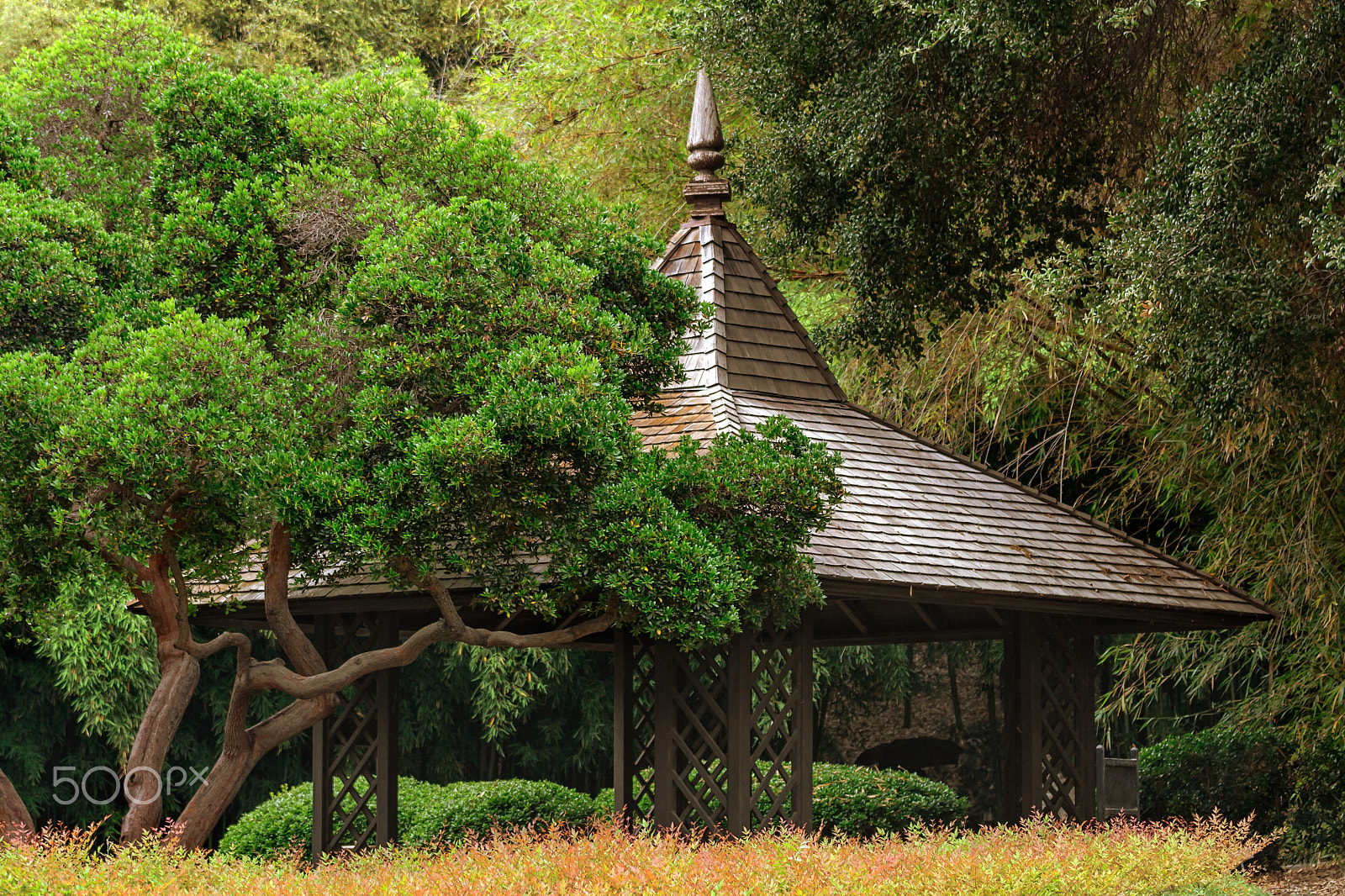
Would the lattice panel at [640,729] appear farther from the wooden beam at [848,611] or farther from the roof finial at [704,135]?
the roof finial at [704,135]

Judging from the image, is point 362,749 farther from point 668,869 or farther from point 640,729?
point 668,869

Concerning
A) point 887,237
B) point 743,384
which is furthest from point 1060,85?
point 743,384

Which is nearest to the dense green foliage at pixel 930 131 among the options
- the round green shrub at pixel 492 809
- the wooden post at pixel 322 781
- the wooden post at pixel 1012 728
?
the wooden post at pixel 1012 728

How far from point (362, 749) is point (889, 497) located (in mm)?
4738

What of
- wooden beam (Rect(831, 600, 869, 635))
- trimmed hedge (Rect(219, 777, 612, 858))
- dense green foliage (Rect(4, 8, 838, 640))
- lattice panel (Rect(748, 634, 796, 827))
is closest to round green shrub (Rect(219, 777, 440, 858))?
trimmed hedge (Rect(219, 777, 612, 858))

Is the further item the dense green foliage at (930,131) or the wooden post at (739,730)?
the dense green foliage at (930,131)

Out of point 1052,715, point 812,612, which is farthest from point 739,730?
point 1052,715

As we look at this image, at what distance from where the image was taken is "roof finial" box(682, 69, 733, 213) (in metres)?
11.2

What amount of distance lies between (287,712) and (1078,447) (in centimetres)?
977

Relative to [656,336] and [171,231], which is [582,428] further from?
[171,231]

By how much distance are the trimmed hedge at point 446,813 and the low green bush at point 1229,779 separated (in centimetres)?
608

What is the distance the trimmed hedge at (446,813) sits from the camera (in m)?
14.6

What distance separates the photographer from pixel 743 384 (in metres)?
10.5

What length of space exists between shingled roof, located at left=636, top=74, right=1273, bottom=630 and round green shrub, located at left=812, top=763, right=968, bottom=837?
5466 millimetres
